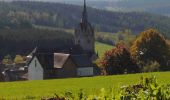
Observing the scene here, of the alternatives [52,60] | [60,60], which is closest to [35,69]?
[52,60]

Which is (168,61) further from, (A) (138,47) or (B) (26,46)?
(B) (26,46)

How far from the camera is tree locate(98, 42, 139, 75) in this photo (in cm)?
6072

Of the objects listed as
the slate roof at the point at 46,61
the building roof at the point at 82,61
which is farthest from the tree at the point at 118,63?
the building roof at the point at 82,61

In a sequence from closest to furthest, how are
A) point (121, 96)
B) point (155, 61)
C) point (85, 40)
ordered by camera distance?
point (121, 96) → point (155, 61) → point (85, 40)

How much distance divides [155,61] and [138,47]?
679cm

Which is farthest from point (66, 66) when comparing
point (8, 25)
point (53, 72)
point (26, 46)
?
point (8, 25)

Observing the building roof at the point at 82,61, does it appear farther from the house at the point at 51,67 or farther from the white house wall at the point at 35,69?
the white house wall at the point at 35,69

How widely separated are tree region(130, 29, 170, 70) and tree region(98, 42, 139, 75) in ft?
19.4

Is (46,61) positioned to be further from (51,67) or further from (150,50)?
(150,50)

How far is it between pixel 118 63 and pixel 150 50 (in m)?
14.3

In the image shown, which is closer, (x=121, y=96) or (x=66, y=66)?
(x=121, y=96)

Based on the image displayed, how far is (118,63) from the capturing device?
207ft

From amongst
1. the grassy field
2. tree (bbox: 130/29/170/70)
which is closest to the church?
tree (bbox: 130/29/170/70)

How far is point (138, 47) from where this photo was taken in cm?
7869
